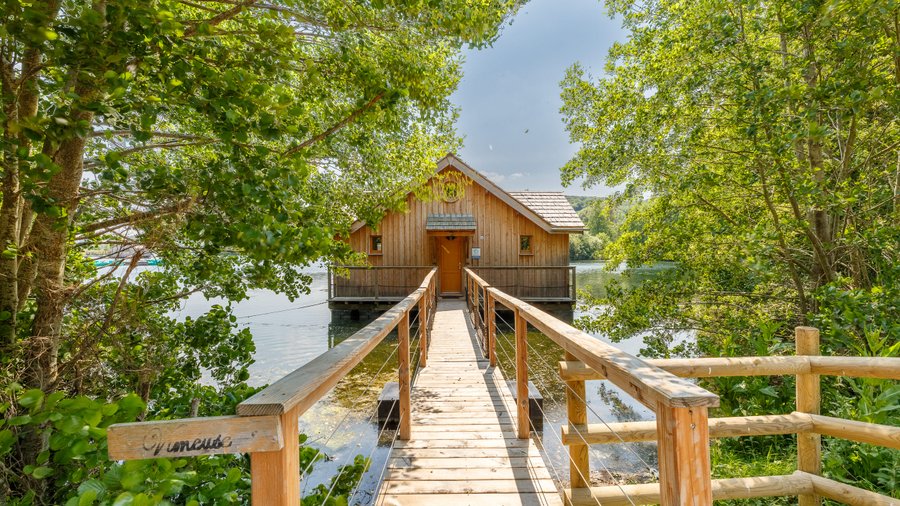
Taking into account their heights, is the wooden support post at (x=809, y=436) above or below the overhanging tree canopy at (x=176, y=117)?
below

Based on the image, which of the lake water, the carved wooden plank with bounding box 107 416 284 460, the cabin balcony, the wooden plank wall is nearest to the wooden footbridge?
the carved wooden plank with bounding box 107 416 284 460

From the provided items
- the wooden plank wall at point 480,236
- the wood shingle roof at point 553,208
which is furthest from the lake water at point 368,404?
the wood shingle roof at point 553,208

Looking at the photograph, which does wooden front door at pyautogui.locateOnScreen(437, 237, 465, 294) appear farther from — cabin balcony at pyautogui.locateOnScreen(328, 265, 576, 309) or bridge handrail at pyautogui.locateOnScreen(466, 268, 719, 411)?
bridge handrail at pyautogui.locateOnScreen(466, 268, 719, 411)

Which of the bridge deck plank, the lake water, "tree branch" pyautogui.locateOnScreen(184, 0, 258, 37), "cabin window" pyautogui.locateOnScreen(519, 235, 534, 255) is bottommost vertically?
the lake water

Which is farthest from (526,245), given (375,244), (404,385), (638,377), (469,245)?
(638,377)

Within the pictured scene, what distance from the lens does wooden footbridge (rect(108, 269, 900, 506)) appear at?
0.96m

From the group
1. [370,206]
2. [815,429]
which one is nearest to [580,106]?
[370,206]

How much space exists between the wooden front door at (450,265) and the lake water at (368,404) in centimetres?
344

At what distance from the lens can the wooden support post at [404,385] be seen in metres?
2.92

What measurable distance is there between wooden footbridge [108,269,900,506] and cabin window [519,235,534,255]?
9315mm

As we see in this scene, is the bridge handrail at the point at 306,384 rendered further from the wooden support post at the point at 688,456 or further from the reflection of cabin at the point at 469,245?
the reflection of cabin at the point at 469,245

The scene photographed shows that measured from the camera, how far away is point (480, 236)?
1337 centimetres

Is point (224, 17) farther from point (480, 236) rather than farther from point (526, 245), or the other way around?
point (526, 245)

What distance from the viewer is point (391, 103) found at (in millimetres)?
3223
